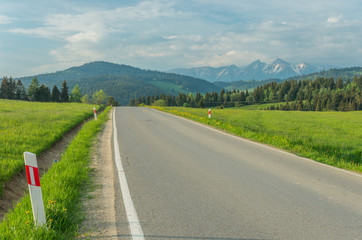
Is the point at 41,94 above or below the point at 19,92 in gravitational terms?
below

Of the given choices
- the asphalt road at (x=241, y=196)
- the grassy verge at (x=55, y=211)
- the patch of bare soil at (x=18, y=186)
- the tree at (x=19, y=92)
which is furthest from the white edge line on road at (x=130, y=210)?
the tree at (x=19, y=92)

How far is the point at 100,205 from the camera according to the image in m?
4.48

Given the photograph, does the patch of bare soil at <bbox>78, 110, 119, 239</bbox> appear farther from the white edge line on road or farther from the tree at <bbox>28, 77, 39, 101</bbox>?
the tree at <bbox>28, 77, 39, 101</bbox>

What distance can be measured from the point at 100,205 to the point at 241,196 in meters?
2.72

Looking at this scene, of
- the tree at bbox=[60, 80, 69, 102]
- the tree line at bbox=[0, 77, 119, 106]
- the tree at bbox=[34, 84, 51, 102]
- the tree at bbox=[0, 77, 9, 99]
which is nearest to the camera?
the tree at bbox=[0, 77, 9, 99]

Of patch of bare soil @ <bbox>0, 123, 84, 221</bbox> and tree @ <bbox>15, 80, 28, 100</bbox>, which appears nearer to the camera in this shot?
patch of bare soil @ <bbox>0, 123, 84, 221</bbox>

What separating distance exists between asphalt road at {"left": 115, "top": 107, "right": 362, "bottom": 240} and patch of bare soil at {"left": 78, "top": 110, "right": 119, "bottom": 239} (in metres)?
0.45

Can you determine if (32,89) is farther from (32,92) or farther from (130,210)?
(130,210)

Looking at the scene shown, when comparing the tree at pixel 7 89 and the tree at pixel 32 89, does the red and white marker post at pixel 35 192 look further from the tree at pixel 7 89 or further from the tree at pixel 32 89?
the tree at pixel 7 89

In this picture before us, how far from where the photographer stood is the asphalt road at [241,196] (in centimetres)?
362

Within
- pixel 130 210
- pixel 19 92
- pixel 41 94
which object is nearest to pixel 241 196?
pixel 130 210

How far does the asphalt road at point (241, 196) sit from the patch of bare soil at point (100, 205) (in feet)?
1.47

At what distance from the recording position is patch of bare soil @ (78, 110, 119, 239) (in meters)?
3.57

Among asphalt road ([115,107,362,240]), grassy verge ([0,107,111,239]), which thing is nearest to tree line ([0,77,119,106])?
asphalt road ([115,107,362,240])
